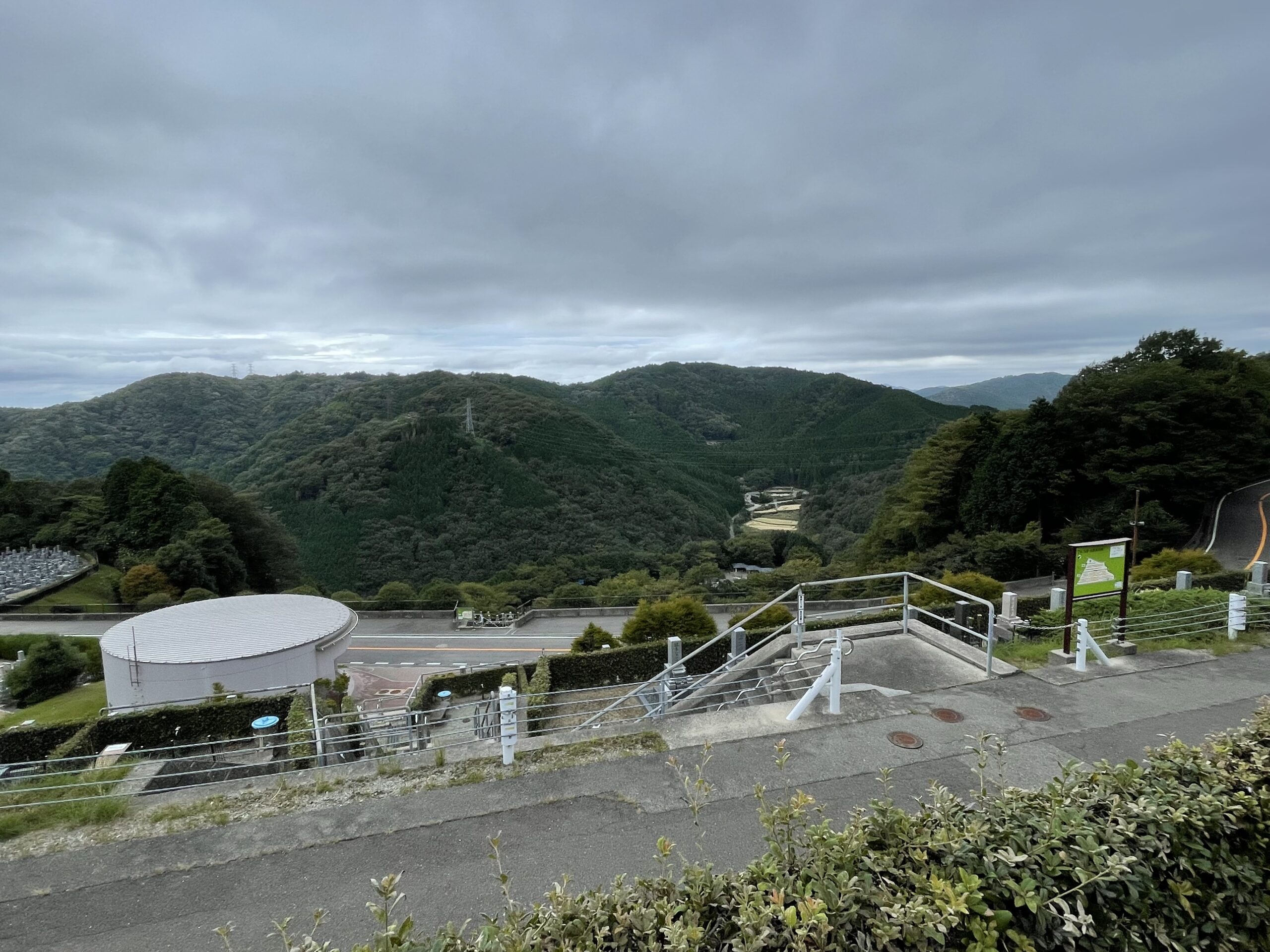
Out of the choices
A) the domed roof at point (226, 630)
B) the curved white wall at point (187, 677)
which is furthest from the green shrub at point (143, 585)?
the curved white wall at point (187, 677)

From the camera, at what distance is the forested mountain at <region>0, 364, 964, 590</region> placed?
6769 cm

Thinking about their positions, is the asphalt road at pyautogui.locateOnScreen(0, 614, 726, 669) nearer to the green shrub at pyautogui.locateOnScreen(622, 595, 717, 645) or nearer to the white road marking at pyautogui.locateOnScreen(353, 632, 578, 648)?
the white road marking at pyautogui.locateOnScreen(353, 632, 578, 648)

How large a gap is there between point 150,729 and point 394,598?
65.2 ft

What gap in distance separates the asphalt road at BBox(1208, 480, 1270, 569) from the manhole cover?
74.4ft

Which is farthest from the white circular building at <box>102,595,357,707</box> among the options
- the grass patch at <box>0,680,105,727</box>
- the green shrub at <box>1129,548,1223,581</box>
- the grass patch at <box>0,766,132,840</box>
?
the green shrub at <box>1129,548,1223,581</box>

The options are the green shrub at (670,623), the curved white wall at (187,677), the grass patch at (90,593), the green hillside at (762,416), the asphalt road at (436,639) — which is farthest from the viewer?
the green hillside at (762,416)

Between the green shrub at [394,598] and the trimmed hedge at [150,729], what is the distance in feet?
54.4

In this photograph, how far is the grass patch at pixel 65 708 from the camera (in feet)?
47.2

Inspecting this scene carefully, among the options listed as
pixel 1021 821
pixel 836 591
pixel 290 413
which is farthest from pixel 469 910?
pixel 290 413

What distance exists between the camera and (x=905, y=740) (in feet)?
17.1

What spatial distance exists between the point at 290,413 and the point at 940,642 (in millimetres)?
144154

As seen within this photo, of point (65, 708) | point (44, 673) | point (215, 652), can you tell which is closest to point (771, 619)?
point (215, 652)

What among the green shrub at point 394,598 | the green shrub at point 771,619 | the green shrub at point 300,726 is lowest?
the green shrub at point 394,598

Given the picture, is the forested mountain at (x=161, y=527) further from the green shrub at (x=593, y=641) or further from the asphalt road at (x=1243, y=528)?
the asphalt road at (x=1243, y=528)
